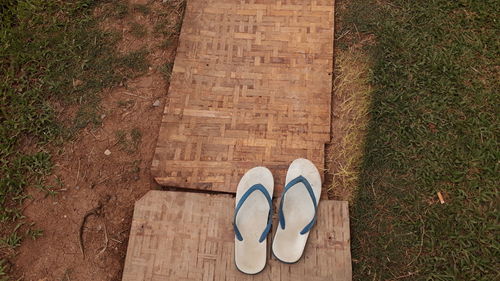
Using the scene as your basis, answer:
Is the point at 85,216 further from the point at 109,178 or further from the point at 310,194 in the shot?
the point at 310,194

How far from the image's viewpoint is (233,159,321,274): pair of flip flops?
2.28m

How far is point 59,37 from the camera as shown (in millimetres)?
2986

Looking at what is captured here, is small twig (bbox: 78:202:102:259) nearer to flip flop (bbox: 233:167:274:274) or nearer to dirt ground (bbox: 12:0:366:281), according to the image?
dirt ground (bbox: 12:0:366:281)

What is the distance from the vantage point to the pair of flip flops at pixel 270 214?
2.28 m

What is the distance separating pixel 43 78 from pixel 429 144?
8.46 ft

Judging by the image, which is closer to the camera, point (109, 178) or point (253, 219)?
point (253, 219)

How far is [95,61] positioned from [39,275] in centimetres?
144

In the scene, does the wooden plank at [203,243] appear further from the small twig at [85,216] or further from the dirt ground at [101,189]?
the small twig at [85,216]

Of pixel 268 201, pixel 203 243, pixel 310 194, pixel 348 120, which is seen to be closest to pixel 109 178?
pixel 203 243

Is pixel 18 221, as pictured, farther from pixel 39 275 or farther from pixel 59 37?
pixel 59 37

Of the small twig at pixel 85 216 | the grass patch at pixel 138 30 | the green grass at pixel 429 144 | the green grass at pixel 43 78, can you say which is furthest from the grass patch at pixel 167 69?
the green grass at pixel 429 144

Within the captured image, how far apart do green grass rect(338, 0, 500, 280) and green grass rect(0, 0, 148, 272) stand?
1.68 m

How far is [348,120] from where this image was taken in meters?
2.67

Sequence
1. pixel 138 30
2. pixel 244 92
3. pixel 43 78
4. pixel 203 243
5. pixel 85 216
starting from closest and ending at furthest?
1. pixel 203 243
2. pixel 85 216
3. pixel 244 92
4. pixel 43 78
5. pixel 138 30
